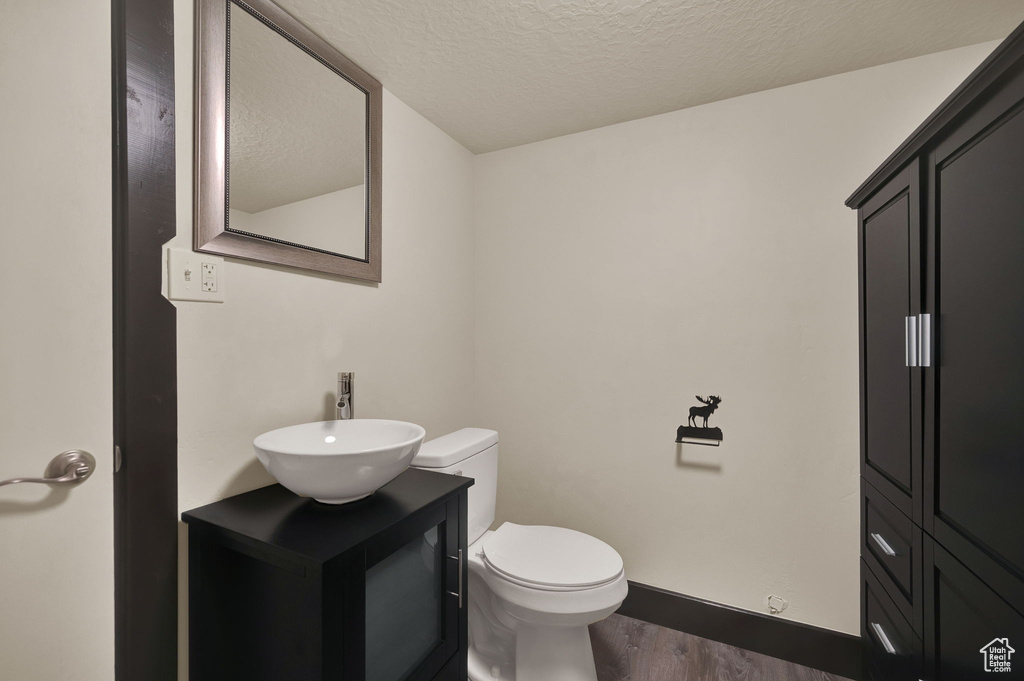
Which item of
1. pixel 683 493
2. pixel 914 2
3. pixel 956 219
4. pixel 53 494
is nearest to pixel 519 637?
pixel 683 493

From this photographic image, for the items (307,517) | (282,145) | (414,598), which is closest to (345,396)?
(307,517)

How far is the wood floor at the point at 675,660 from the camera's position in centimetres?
164

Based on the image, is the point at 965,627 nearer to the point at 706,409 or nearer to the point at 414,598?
the point at 706,409

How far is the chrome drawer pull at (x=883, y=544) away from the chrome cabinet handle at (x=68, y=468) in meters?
2.06

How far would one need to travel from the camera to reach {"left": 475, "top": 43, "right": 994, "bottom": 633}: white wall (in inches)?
66.2

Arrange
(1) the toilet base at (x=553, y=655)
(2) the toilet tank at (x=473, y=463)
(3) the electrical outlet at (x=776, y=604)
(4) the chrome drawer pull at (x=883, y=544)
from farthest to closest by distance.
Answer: (3) the electrical outlet at (x=776, y=604), (2) the toilet tank at (x=473, y=463), (1) the toilet base at (x=553, y=655), (4) the chrome drawer pull at (x=883, y=544)

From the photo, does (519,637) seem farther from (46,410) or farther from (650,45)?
(650,45)

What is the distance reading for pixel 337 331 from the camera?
1.55 meters

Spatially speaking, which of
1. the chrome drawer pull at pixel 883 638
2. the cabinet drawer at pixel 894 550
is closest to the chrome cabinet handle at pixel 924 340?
the cabinet drawer at pixel 894 550

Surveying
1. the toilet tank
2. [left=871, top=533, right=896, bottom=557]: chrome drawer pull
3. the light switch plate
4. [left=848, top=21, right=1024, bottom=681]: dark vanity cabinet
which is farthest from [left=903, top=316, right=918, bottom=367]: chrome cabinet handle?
the light switch plate

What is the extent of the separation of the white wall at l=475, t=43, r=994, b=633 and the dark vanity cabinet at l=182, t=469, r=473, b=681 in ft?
3.23

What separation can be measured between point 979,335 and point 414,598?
4.76 ft

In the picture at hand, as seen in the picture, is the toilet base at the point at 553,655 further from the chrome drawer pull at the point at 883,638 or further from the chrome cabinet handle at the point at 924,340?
the chrome cabinet handle at the point at 924,340

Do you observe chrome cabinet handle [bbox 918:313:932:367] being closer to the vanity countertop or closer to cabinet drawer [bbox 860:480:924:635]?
cabinet drawer [bbox 860:480:924:635]
